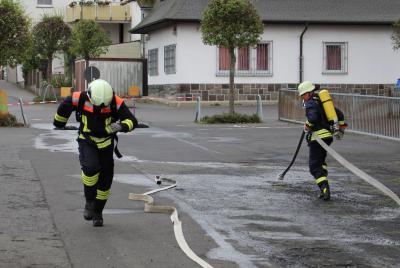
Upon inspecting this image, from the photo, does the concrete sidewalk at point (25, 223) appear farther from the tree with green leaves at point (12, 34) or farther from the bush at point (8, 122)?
the tree with green leaves at point (12, 34)

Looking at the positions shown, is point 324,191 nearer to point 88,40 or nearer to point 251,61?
point 251,61

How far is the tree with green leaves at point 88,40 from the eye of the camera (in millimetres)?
39938

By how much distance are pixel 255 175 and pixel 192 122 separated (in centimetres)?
1371

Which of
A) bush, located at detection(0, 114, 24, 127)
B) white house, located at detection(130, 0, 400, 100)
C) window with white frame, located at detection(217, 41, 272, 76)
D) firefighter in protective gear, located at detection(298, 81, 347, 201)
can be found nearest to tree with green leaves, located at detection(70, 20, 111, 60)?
white house, located at detection(130, 0, 400, 100)

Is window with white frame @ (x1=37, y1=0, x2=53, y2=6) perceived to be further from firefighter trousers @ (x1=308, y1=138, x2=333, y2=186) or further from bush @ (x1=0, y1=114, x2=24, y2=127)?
firefighter trousers @ (x1=308, y1=138, x2=333, y2=186)

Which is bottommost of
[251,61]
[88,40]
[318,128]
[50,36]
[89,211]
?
[89,211]

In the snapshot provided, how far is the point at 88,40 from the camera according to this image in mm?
39938

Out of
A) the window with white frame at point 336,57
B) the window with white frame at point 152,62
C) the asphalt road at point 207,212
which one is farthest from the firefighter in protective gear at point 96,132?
the window with white frame at point 152,62

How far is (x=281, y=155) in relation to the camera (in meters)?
15.7

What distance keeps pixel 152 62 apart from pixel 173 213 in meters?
31.3

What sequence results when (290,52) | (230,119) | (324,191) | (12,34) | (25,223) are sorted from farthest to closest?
(290,52) → (230,119) → (12,34) → (324,191) → (25,223)

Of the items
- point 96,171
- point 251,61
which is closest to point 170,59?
point 251,61

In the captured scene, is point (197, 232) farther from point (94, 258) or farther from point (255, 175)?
point (255, 175)

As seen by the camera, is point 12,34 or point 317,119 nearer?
point 317,119
